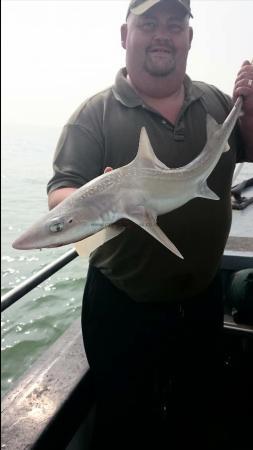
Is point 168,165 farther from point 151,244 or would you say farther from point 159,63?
point 159,63

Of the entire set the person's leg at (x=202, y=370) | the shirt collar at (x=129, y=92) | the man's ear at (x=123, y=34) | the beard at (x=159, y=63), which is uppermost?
the man's ear at (x=123, y=34)

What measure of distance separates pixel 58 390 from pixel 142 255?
1.00 m

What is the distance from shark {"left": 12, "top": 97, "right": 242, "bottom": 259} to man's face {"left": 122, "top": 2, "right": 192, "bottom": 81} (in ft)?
2.35

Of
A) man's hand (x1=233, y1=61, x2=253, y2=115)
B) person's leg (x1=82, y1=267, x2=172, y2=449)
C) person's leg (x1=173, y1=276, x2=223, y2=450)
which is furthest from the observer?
person's leg (x1=173, y1=276, x2=223, y2=450)

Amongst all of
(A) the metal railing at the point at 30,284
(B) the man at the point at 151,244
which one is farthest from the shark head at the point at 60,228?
Result: (A) the metal railing at the point at 30,284

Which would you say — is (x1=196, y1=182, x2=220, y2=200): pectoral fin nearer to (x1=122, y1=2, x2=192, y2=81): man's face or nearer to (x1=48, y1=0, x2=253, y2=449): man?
(x1=48, y1=0, x2=253, y2=449): man

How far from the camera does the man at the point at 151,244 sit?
2082 mm

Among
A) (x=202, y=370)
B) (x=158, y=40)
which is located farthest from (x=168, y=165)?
(x=202, y=370)

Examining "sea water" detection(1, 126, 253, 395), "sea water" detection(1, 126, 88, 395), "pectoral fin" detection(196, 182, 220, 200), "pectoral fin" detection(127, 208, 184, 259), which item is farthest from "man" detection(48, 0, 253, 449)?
"sea water" detection(1, 126, 88, 395)

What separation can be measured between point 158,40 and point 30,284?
1.37m

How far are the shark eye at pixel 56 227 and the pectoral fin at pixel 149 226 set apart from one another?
9.3 inches

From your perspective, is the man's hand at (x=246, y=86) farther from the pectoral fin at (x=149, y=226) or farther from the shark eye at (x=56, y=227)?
the shark eye at (x=56, y=227)

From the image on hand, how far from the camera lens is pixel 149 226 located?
1408mm

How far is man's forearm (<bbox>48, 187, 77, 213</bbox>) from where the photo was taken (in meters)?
1.68
